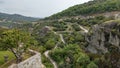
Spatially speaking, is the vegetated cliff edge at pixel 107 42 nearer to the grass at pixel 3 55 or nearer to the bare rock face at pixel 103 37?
the bare rock face at pixel 103 37

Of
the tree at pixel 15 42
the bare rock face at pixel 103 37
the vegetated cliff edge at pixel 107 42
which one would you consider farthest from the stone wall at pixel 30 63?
the bare rock face at pixel 103 37

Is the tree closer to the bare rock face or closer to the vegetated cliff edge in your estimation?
the vegetated cliff edge

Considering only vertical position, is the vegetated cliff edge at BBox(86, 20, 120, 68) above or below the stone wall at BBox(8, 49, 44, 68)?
below

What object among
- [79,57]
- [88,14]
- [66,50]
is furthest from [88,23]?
[79,57]

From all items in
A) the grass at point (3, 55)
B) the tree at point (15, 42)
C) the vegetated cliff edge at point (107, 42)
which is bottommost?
the vegetated cliff edge at point (107, 42)

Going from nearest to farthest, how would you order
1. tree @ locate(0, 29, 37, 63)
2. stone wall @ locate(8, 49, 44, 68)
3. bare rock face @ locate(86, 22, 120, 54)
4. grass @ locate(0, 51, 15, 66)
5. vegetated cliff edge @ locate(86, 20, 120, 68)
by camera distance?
stone wall @ locate(8, 49, 44, 68) < tree @ locate(0, 29, 37, 63) < grass @ locate(0, 51, 15, 66) < vegetated cliff edge @ locate(86, 20, 120, 68) < bare rock face @ locate(86, 22, 120, 54)

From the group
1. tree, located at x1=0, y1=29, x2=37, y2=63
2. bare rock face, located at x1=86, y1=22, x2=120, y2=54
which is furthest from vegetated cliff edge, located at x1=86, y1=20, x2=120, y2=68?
tree, located at x1=0, y1=29, x2=37, y2=63

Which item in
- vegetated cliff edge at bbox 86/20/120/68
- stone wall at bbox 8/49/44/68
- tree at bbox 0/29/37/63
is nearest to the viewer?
stone wall at bbox 8/49/44/68

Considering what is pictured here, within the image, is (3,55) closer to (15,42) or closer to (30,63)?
(15,42)

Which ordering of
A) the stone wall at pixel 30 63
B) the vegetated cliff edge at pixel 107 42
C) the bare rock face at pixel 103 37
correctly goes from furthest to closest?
Result: the bare rock face at pixel 103 37, the vegetated cliff edge at pixel 107 42, the stone wall at pixel 30 63
